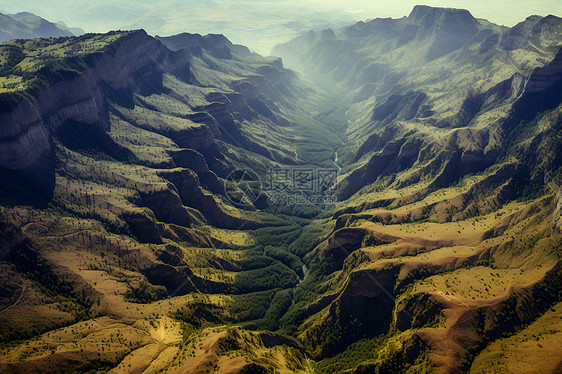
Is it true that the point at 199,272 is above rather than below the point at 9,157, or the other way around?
below

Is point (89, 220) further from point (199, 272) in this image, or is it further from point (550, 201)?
point (550, 201)

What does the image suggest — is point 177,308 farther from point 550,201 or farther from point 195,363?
point 550,201

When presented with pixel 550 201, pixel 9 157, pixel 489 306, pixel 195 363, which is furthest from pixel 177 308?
pixel 550 201

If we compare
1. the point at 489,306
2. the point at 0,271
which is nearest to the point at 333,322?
the point at 489,306

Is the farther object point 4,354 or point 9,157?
point 9,157

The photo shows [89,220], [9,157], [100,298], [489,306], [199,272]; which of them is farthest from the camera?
[199,272]

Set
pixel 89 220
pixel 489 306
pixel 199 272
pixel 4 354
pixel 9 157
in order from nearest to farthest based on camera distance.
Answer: pixel 4 354
pixel 489 306
pixel 9 157
pixel 89 220
pixel 199 272

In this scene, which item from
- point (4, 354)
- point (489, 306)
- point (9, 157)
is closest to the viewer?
point (4, 354)

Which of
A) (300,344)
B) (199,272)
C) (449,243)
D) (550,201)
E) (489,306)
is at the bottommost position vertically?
(300,344)

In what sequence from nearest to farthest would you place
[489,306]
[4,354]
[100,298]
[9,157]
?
[4,354]
[489,306]
[100,298]
[9,157]
